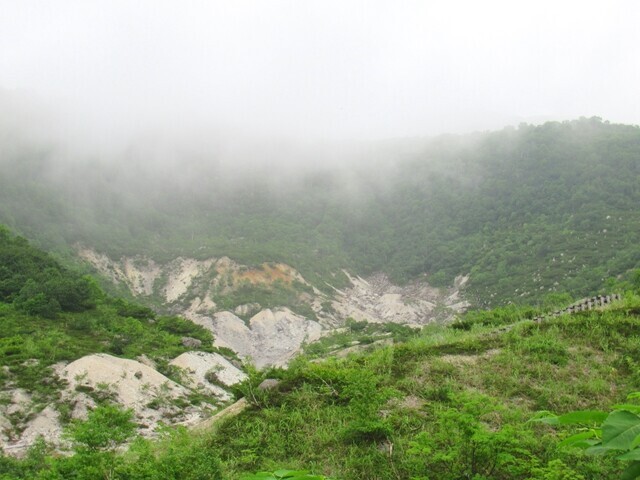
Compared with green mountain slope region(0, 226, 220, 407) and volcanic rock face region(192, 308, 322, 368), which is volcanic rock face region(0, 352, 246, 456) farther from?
volcanic rock face region(192, 308, 322, 368)

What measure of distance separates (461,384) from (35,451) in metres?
11.9

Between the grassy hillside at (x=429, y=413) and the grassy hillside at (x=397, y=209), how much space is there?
4621 centimetres

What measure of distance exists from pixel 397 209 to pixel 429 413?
10366 cm

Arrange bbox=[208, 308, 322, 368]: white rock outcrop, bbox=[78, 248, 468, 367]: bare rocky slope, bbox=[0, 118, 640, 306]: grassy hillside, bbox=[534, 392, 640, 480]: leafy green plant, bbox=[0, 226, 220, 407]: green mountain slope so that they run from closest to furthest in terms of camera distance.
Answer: bbox=[534, 392, 640, 480]: leafy green plant
bbox=[0, 226, 220, 407]: green mountain slope
bbox=[208, 308, 322, 368]: white rock outcrop
bbox=[78, 248, 468, 367]: bare rocky slope
bbox=[0, 118, 640, 306]: grassy hillside

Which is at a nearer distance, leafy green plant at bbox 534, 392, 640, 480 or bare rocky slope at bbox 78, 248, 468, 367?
leafy green plant at bbox 534, 392, 640, 480

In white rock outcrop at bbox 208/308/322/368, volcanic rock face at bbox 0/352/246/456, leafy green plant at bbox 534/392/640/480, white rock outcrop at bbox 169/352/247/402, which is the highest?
leafy green plant at bbox 534/392/640/480

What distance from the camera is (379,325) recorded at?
55.1 metres

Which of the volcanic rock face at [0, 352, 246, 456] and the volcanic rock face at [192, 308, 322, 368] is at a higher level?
the volcanic rock face at [0, 352, 246, 456]

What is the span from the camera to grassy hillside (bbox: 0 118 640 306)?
67.7 meters

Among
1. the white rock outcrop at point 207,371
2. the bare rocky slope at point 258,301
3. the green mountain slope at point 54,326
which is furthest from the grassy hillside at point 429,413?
the bare rocky slope at point 258,301

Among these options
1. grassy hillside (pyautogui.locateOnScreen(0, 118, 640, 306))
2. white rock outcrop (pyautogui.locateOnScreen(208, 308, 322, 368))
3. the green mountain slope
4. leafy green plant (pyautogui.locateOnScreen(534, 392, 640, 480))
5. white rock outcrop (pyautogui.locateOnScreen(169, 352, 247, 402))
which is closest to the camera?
leafy green plant (pyautogui.locateOnScreen(534, 392, 640, 480))

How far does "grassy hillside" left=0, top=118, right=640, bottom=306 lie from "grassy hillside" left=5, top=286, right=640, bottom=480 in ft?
152

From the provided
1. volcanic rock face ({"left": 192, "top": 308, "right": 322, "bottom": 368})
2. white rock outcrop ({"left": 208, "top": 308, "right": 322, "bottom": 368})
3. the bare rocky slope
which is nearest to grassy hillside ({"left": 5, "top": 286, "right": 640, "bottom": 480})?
white rock outcrop ({"left": 208, "top": 308, "right": 322, "bottom": 368})

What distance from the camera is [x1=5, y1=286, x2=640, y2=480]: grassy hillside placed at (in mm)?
5613
